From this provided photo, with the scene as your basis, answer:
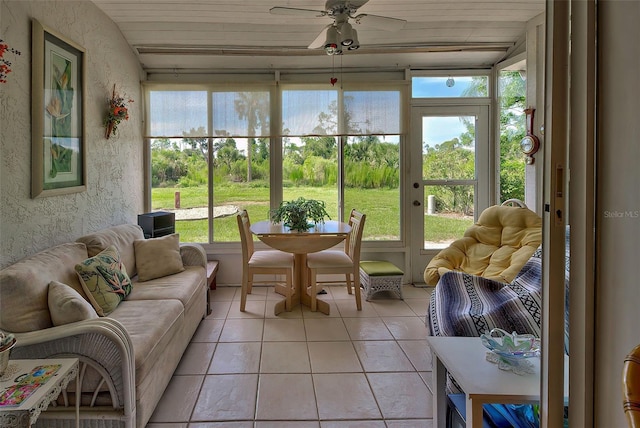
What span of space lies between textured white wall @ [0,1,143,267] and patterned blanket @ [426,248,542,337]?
2.45 meters

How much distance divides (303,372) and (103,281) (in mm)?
1357

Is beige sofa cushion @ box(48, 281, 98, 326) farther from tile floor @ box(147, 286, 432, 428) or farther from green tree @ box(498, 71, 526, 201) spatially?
green tree @ box(498, 71, 526, 201)

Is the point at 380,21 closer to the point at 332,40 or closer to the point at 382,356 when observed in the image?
the point at 332,40

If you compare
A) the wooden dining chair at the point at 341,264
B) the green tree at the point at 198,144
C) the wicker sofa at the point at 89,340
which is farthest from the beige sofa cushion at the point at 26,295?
the green tree at the point at 198,144

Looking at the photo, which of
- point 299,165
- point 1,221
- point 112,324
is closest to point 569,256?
point 112,324

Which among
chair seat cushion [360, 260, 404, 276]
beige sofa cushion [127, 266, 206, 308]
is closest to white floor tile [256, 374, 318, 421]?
beige sofa cushion [127, 266, 206, 308]

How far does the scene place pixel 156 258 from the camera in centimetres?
334

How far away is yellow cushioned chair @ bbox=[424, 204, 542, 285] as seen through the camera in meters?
3.29

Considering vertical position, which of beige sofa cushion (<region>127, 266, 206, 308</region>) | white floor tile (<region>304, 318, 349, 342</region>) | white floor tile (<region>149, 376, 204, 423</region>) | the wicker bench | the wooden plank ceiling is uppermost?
the wooden plank ceiling

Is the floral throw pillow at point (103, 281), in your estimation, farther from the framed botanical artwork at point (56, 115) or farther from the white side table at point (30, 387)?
the white side table at point (30, 387)

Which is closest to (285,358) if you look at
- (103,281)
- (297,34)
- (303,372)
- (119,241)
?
(303,372)

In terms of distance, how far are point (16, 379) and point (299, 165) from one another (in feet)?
11.7

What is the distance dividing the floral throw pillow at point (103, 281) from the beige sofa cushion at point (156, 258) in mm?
496

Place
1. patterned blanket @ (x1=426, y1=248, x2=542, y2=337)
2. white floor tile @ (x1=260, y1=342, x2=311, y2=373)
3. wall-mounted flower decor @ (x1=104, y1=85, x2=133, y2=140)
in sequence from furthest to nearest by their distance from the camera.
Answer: wall-mounted flower decor @ (x1=104, y1=85, x2=133, y2=140)
white floor tile @ (x1=260, y1=342, x2=311, y2=373)
patterned blanket @ (x1=426, y1=248, x2=542, y2=337)
